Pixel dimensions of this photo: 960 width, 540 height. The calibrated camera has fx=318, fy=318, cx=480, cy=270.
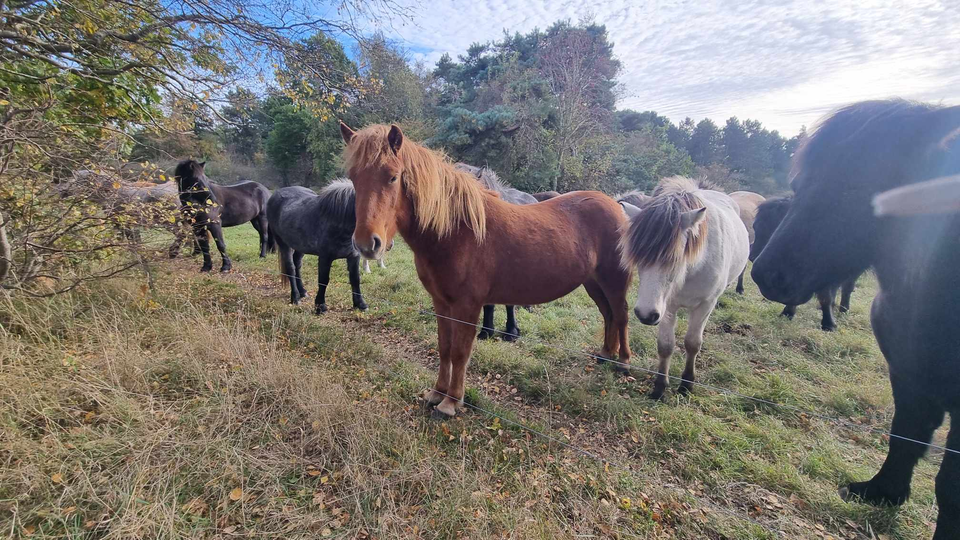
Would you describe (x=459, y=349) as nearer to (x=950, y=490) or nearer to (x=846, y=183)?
(x=846, y=183)

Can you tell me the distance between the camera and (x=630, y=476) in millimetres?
2178

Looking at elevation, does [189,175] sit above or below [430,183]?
above

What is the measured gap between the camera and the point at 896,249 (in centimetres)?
149

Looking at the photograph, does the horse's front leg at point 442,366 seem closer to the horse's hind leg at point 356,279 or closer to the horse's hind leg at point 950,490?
the horse's hind leg at point 356,279

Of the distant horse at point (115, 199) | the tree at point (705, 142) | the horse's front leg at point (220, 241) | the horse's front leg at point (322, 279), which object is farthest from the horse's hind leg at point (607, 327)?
the tree at point (705, 142)

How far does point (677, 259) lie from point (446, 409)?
219 centimetres

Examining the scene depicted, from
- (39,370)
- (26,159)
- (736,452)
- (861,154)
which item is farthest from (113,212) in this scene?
(736,452)

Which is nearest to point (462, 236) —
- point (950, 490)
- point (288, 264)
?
point (950, 490)

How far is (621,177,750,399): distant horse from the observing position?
7.92 ft

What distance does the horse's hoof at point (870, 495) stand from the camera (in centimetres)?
190

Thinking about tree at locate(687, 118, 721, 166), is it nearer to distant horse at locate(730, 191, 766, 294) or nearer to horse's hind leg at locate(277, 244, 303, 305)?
distant horse at locate(730, 191, 766, 294)

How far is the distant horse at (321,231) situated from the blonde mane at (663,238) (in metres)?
3.38

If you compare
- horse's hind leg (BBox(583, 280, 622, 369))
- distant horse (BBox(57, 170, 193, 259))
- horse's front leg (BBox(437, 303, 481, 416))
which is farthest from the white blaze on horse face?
distant horse (BBox(57, 170, 193, 259))

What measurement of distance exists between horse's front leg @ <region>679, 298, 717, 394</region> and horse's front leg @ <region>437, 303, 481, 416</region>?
6.95 ft
